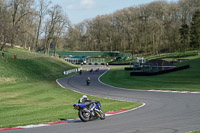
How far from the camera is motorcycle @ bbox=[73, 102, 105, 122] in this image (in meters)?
15.6

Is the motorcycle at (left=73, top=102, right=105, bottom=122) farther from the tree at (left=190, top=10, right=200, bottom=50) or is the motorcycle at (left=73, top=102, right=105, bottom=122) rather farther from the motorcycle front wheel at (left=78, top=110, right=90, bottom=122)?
the tree at (left=190, top=10, right=200, bottom=50)

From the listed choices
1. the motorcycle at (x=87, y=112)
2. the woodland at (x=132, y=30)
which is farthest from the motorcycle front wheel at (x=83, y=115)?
the woodland at (x=132, y=30)

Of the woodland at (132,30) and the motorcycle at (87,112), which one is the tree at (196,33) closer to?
the woodland at (132,30)

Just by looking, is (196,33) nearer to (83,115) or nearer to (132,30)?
(132,30)

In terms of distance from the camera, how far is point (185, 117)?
16.7 meters

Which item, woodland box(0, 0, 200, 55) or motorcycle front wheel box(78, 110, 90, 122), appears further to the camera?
woodland box(0, 0, 200, 55)

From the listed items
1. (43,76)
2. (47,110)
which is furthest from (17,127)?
(43,76)

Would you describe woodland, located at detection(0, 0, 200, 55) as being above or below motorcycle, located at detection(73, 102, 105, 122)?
above

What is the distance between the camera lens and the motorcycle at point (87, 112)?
15.6 metres

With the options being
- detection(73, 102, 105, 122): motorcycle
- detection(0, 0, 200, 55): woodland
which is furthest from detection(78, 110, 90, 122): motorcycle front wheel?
detection(0, 0, 200, 55): woodland

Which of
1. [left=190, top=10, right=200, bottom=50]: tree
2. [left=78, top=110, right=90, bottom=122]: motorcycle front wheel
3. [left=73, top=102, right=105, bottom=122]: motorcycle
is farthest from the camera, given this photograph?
[left=190, top=10, right=200, bottom=50]: tree

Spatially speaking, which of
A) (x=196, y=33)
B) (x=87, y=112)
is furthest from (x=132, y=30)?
(x=87, y=112)

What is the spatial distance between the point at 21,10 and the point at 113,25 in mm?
62358

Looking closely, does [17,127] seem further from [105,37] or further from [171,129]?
[105,37]
